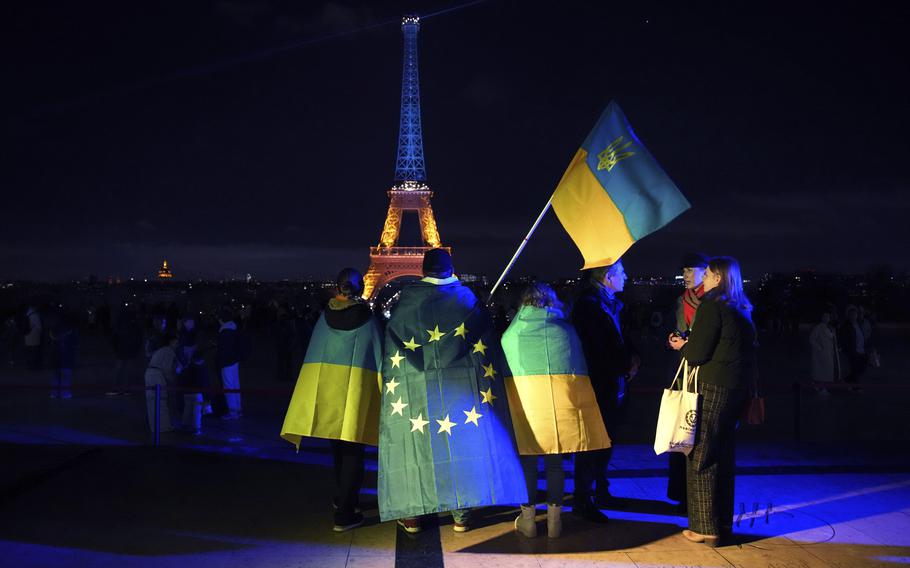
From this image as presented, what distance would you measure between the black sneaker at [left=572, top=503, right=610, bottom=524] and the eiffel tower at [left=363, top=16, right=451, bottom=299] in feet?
184

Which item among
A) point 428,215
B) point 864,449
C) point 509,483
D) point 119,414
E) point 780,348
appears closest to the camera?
point 509,483

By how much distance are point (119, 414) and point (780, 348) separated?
19.6 m

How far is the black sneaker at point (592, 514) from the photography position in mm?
5535

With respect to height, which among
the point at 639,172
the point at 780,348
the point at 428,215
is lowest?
the point at 780,348

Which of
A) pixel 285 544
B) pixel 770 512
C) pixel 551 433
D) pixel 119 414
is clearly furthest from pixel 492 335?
pixel 119 414

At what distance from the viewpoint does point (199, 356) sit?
9305mm

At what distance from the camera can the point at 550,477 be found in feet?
17.0

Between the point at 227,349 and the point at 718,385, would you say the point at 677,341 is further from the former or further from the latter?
the point at 227,349

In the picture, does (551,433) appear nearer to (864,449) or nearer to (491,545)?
(491,545)

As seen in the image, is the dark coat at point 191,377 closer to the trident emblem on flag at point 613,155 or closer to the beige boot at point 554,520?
the beige boot at point 554,520

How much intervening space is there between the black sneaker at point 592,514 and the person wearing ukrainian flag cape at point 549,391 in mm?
414

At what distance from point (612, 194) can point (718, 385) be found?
166cm

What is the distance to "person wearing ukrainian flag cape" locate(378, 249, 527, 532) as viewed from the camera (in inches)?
191

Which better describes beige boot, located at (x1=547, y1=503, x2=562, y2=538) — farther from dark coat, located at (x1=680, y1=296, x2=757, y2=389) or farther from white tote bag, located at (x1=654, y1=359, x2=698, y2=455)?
dark coat, located at (x1=680, y1=296, x2=757, y2=389)
